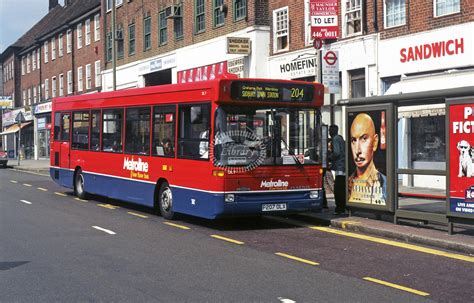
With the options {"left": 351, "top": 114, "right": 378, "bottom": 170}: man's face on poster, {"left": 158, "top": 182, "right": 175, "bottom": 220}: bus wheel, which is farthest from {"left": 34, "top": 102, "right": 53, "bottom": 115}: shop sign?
{"left": 351, "top": 114, "right": 378, "bottom": 170}: man's face on poster

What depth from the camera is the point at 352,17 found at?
1983 cm

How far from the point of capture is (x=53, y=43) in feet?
171

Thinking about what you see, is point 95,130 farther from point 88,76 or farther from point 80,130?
point 88,76

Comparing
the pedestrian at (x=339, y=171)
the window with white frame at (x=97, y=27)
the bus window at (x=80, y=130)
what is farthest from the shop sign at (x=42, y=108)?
the pedestrian at (x=339, y=171)

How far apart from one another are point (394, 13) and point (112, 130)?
9.23 meters

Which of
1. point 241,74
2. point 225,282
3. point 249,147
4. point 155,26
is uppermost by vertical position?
point 155,26

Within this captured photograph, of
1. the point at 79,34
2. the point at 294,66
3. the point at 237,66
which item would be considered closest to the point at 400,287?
the point at 294,66

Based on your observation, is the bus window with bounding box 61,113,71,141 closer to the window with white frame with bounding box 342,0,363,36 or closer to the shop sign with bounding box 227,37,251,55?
the shop sign with bounding box 227,37,251,55

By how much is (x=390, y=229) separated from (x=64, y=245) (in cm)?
541

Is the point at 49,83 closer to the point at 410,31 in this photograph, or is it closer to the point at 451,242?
the point at 410,31

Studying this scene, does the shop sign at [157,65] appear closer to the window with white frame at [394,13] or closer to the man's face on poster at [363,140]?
the window with white frame at [394,13]

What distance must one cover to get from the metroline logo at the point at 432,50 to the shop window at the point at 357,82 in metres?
2.09

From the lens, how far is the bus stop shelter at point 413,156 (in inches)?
373

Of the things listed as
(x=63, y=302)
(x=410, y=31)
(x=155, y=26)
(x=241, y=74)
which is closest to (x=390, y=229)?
(x=63, y=302)
